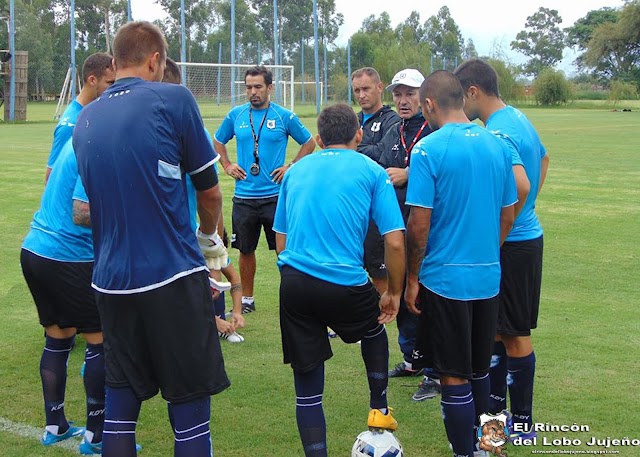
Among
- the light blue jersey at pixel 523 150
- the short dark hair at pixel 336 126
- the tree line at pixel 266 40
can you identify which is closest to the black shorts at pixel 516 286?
the light blue jersey at pixel 523 150

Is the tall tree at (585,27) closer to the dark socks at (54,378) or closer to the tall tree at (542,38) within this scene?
the tall tree at (542,38)

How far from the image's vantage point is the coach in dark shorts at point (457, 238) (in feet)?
13.9

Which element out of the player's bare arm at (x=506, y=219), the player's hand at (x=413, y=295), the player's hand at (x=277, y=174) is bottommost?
the player's hand at (x=413, y=295)

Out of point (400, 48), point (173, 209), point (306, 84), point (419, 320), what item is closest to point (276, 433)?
point (419, 320)

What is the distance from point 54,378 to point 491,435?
271 centimetres

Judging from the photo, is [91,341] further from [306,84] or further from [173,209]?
[306,84]

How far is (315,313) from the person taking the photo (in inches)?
171

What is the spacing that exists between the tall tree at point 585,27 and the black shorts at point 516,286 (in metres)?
117

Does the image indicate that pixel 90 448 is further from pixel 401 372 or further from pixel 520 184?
pixel 520 184

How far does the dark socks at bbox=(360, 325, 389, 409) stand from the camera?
464cm

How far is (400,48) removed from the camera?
71.7 meters

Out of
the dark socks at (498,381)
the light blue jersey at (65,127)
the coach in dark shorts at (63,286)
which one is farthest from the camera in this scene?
the dark socks at (498,381)

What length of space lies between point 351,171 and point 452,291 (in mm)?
874

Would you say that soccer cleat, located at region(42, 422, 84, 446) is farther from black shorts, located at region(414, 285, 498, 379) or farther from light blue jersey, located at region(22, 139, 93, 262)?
black shorts, located at region(414, 285, 498, 379)
